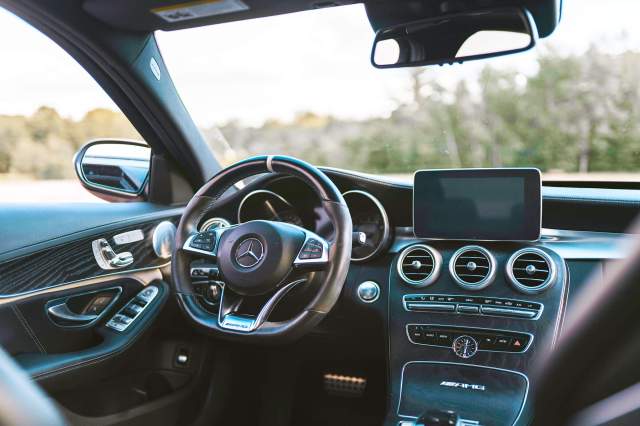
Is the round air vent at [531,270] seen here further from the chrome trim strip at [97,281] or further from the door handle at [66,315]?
the door handle at [66,315]

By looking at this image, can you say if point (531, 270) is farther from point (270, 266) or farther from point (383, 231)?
point (270, 266)

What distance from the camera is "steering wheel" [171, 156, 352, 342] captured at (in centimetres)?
241

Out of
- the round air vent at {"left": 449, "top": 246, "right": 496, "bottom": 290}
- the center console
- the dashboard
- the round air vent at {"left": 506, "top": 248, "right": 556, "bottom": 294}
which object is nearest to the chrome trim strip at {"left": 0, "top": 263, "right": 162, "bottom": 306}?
the dashboard

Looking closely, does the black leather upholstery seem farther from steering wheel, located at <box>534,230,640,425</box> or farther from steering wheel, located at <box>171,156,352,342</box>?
steering wheel, located at <box>171,156,352,342</box>

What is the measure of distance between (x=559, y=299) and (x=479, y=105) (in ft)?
12.2

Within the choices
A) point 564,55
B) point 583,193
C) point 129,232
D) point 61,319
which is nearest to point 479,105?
point 564,55

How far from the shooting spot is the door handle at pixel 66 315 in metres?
2.65

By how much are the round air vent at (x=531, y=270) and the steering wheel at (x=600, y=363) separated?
216cm

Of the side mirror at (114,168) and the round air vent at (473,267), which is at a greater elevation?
the side mirror at (114,168)

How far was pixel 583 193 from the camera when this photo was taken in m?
2.95

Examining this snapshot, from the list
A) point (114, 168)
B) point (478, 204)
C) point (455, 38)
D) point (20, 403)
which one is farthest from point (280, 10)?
point (20, 403)

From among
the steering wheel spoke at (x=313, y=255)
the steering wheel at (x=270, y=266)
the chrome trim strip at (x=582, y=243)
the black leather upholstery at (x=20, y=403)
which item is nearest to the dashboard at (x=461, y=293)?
the chrome trim strip at (x=582, y=243)

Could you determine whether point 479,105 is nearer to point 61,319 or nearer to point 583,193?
point 583,193

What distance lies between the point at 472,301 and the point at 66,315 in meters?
1.72
